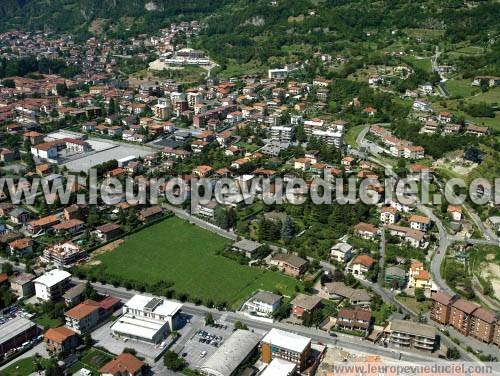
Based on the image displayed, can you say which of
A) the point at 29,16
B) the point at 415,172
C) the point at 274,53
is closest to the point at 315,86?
the point at 274,53

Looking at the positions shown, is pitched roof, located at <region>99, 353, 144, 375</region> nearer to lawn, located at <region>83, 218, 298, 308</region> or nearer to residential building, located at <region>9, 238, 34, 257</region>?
lawn, located at <region>83, 218, 298, 308</region>

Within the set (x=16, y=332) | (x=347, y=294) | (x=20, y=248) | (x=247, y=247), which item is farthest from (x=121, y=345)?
(x=20, y=248)

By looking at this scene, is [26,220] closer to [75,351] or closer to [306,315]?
[75,351]

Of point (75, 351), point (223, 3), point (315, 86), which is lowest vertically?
point (75, 351)

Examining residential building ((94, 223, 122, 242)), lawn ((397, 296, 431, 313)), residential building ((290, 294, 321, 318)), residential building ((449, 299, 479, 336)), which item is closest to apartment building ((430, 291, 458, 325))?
residential building ((449, 299, 479, 336))

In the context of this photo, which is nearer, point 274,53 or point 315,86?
point 315,86

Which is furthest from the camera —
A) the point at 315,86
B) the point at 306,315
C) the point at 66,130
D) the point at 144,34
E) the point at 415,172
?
the point at 144,34

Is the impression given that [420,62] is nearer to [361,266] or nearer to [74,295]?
[361,266]
